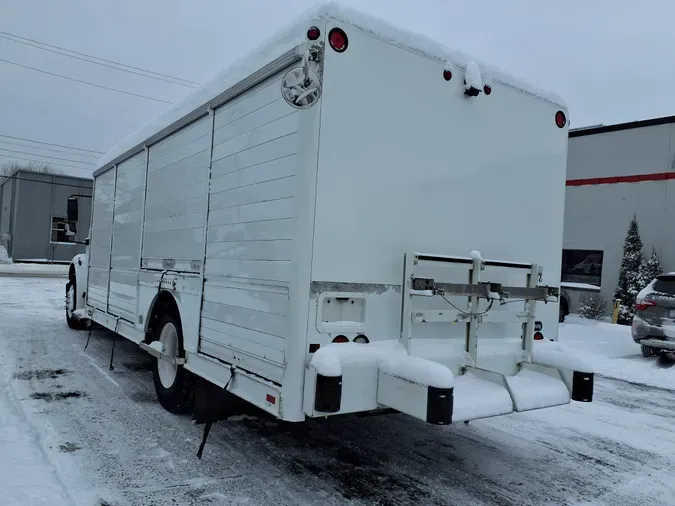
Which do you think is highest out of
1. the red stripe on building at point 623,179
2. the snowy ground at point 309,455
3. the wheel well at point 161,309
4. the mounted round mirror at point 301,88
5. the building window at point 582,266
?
the red stripe on building at point 623,179

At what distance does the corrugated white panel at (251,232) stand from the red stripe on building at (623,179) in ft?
50.8

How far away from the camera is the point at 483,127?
14.5ft

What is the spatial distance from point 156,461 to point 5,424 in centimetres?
159

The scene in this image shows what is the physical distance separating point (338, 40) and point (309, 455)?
123 inches

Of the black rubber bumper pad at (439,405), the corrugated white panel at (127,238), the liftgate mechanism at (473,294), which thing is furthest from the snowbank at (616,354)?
the corrugated white panel at (127,238)

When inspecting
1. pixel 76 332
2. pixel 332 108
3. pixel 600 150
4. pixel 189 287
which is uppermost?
pixel 600 150

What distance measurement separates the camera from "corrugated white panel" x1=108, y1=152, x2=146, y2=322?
6.41 m

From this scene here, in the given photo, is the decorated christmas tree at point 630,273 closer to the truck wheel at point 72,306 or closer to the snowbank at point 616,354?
the snowbank at point 616,354

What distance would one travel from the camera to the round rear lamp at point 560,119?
16.4 ft

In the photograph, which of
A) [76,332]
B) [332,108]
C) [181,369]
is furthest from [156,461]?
[76,332]

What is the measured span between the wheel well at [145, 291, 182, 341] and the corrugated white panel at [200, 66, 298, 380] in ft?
2.65

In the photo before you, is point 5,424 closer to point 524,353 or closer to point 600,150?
point 524,353

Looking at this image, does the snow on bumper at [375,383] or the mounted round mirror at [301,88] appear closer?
the snow on bumper at [375,383]

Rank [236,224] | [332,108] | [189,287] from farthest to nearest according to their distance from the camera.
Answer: [189,287]
[236,224]
[332,108]
